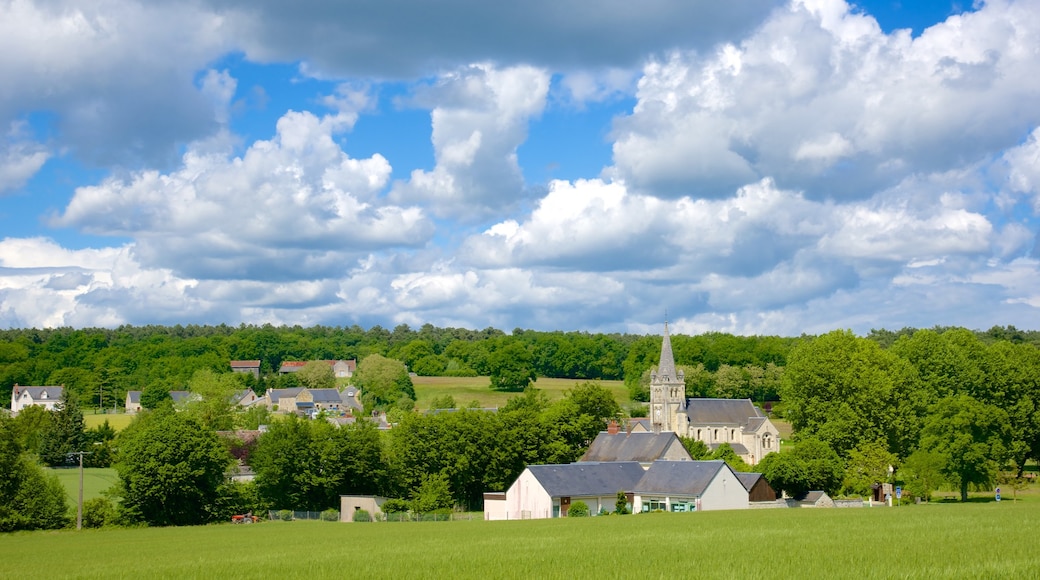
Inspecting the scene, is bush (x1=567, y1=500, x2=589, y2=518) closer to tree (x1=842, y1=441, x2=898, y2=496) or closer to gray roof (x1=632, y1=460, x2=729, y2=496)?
gray roof (x1=632, y1=460, x2=729, y2=496)

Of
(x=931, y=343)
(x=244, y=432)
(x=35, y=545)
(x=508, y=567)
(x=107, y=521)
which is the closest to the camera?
(x=508, y=567)

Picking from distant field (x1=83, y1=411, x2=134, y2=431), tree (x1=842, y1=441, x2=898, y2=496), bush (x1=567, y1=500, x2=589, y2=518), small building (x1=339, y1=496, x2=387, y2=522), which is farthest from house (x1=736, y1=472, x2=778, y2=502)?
distant field (x1=83, y1=411, x2=134, y2=431)

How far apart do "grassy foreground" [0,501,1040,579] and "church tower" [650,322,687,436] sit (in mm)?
54461

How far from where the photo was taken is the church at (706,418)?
10912 cm

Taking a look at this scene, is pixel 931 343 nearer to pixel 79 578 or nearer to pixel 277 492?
pixel 277 492

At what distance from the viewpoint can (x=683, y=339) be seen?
576 ft

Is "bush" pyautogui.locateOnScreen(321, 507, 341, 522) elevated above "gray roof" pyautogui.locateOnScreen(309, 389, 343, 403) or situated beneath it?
situated beneath

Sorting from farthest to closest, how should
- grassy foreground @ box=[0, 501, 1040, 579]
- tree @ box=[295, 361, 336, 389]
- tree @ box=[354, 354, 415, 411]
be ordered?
tree @ box=[295, 361, 336, 389] < tree @ box=[354, 354, 415, 411] < grassy foreground @ box=[0, 501, 1040, 579]

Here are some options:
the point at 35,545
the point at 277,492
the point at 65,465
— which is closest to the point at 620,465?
the point at 277,492

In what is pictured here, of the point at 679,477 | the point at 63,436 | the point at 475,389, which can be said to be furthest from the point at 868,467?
the point at 475,389

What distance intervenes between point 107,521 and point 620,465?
37.4 metres

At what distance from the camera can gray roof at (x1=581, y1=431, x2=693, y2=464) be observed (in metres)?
84.0

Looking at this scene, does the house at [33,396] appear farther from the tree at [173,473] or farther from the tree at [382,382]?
the tree at [173,473]

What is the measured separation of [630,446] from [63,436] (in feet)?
211
